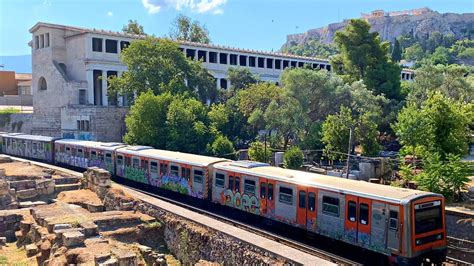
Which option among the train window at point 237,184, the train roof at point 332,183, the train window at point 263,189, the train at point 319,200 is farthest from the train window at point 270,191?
the train window at point 237,184

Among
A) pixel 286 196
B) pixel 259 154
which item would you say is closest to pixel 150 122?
pixel 259 154

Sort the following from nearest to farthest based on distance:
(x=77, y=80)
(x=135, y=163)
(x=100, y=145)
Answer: (x=135, y=163) < (x=100, y=145) < (x=77, y=80)

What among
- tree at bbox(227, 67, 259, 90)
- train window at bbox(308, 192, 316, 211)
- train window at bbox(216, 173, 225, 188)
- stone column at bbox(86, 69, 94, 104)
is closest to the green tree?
train window at bbox(216, 173, 225, 188)

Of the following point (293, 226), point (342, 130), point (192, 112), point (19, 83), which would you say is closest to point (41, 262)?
point (293, 226)

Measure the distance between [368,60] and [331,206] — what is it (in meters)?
29.8

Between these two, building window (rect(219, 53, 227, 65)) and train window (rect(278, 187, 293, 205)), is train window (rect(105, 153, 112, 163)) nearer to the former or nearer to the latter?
train window (rect(278, 187, 293, 205))

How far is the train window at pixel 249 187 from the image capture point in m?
19.4

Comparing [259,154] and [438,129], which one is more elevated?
[438,129]

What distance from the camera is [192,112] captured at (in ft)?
123

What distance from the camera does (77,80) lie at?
5434 centimetres

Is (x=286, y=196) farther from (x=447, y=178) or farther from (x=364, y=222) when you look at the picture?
(x=447, y=178)

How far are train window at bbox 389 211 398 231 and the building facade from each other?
3849cm

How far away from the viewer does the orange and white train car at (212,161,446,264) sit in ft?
45.3

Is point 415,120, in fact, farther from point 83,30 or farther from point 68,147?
point 83,30
